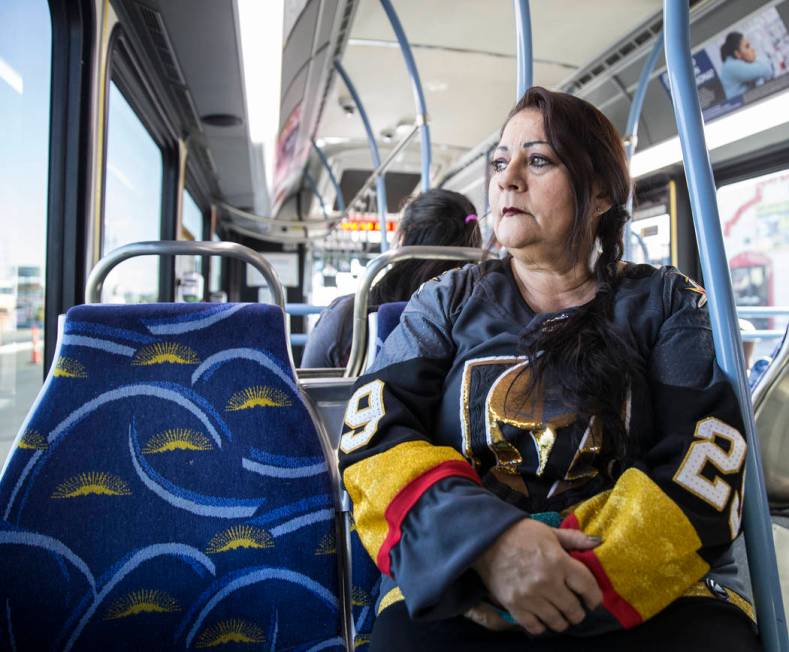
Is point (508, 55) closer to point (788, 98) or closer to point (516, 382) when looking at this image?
point (788, 98)

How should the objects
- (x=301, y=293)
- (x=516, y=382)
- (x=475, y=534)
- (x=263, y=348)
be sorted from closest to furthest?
1. (x=475, y=534)
2. (x=516, y=382)
3. (x=263, y=348)
4. (x=301, y=293)

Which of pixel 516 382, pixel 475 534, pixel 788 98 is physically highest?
pixel 788 98

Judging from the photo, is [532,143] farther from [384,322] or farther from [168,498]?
[168,498]

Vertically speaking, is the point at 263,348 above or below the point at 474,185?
below

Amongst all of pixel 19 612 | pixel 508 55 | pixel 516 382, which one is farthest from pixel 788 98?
pixel 19 612

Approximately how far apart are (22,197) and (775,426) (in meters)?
2.28

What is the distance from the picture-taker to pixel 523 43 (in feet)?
5.58

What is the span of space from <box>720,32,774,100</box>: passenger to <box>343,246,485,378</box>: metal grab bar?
9.39 ft

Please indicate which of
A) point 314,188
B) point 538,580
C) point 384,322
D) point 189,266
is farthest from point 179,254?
point 314,188

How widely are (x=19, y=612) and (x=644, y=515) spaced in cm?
104

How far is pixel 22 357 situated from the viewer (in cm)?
221

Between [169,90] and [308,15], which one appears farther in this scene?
[169,90]

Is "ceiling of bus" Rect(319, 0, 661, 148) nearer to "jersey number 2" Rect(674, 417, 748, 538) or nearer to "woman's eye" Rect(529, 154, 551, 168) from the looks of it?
"woman's eye" Rect(529, 154, 551, 168)

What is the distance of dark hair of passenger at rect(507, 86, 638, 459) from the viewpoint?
3.35 ft
